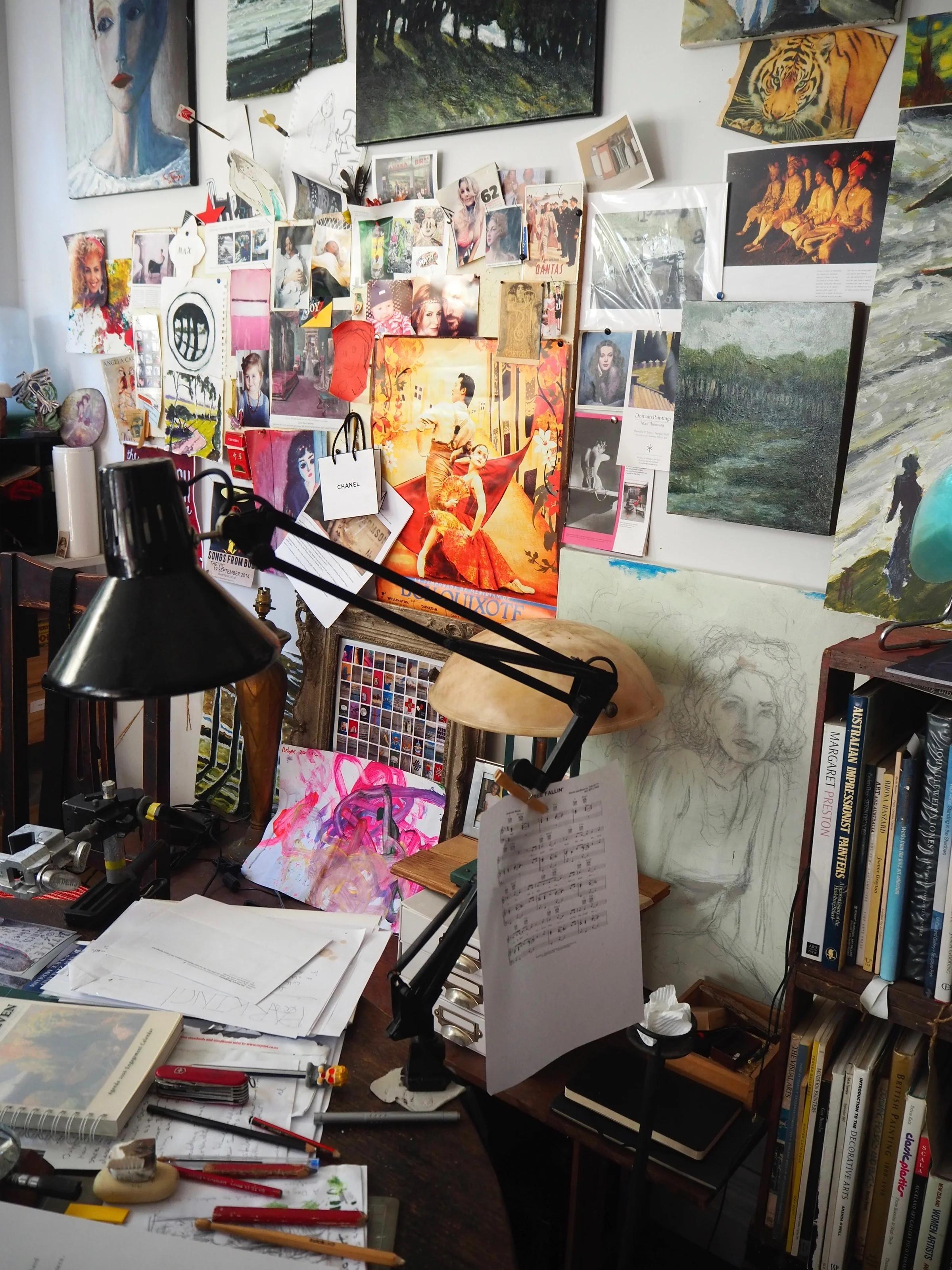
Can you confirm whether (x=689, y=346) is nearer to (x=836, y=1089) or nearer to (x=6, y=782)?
(x=836, y=1089)

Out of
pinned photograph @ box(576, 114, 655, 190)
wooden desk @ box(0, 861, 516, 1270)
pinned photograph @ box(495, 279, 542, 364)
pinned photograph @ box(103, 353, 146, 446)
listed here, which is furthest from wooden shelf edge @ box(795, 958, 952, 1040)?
pinned photograph @ box(103, 353, 146, 446)

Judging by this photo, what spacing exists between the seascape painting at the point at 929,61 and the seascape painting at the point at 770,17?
4cm

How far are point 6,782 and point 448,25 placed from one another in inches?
63.1

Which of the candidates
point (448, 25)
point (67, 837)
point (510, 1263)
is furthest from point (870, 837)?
point (448, 25)

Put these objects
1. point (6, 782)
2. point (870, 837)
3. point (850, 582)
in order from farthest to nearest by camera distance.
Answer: point (6, 782) < point (850, 582) < point (870, 837)

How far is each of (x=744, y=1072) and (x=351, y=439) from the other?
1296mm

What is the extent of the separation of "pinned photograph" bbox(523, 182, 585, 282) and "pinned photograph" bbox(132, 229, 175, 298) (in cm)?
101

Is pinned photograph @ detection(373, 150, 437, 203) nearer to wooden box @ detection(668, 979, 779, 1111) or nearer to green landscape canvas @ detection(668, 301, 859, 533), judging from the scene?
green landscape canvas @ detection(668, 301, 859, 533)

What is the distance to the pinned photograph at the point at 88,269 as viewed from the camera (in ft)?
8.00

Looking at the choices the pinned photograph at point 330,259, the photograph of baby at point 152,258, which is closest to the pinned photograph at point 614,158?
the pinned photograph at point 330,259

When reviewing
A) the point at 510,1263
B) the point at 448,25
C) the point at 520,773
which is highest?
the point at 448,25

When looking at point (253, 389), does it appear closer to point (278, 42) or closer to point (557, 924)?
point (278, 42)

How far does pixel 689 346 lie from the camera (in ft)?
4.83

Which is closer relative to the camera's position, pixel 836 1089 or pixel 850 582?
pixel 836 1089
